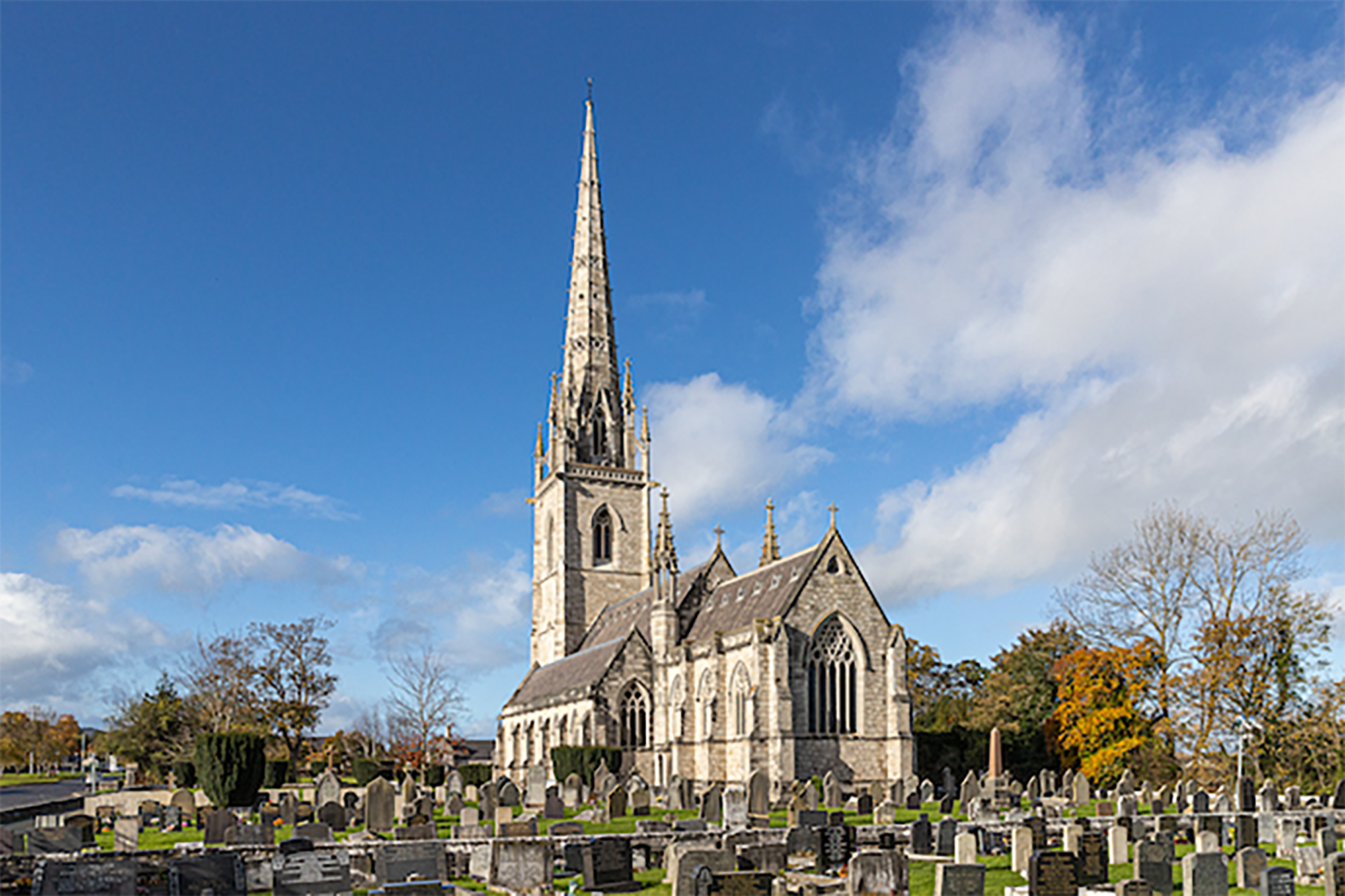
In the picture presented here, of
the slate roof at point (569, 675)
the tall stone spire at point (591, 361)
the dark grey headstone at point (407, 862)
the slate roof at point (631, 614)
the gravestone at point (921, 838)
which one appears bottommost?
the gravestone at point (921, 838)

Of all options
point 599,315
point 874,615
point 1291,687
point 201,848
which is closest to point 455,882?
point 201,848

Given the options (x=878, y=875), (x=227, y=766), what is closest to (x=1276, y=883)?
(x=878, y=875)

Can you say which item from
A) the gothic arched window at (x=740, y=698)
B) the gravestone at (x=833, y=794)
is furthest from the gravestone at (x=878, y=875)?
the gothic arched window at (x=740, y=698)

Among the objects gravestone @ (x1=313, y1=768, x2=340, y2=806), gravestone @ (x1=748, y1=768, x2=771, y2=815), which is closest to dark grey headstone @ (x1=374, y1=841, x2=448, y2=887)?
gravestone @ (x1=748, y1=768, x2=771, y2=815)

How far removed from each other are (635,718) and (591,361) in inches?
808

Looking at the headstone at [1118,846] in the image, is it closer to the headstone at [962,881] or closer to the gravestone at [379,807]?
the headstone at [962,881]

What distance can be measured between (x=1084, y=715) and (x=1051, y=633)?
1007 centimetres

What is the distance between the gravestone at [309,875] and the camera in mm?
13414

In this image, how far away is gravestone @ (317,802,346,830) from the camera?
23.5m

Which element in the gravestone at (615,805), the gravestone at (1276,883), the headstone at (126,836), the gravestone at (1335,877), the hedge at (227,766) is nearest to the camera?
the gravestone at (1276,883)

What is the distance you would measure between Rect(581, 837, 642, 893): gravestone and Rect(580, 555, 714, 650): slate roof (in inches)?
1071

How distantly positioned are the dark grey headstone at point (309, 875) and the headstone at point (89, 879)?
1.68 m

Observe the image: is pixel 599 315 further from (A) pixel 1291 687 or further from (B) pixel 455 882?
(B) pixel 455 882

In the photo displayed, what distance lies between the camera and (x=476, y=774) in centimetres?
4428
